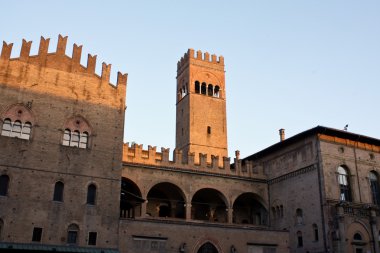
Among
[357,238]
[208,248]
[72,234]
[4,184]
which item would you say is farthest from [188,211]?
[4,184]

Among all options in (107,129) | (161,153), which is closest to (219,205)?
(161,153)

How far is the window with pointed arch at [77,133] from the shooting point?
2675cm

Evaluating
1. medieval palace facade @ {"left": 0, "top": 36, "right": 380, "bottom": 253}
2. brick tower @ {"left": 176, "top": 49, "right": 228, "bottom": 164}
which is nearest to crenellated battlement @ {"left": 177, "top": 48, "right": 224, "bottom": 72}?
brick tower @ {"left": 176, "top": 49, "right": 228, "bottom": 164}

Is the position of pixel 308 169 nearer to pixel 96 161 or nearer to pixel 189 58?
pixel 96 161

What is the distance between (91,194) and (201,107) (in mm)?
20016

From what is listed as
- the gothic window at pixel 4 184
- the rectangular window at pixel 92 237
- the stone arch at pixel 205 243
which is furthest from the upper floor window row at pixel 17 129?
the stone arch at pixel 205 243

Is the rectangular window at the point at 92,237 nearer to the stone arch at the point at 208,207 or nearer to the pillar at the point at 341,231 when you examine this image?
the stone arch at the point at 208,207

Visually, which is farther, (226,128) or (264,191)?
(226,128)

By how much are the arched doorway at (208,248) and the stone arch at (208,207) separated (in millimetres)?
6331

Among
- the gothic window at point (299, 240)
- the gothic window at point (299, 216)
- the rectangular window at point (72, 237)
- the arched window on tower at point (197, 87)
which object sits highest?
the arched window on tower at point (197, 87)

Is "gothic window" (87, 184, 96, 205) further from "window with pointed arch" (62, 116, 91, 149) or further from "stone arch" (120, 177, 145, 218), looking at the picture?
"stone arch" (120, 177, 145, 218)

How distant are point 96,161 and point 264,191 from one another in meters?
14.7

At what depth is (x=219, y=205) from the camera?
35.4m

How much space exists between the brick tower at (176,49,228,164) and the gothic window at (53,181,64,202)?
16.8 meters
